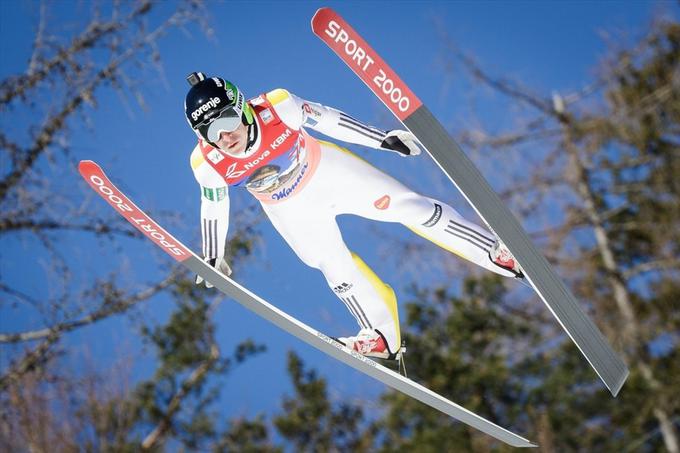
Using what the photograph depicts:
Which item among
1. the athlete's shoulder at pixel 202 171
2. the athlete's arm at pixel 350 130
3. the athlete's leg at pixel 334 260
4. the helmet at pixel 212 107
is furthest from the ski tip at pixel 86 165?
the athlete's arm at pixel 350 130

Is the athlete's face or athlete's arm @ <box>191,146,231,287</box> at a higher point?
the athlete's face

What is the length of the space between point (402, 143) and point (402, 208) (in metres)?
0.29

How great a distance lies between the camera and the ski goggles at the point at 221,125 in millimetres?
3576

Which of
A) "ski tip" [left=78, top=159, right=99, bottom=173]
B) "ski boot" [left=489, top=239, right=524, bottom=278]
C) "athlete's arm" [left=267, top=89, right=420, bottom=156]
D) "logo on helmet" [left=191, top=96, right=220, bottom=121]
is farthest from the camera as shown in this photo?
"ski tip" [left=78, top=159, right=99, bottom=173]

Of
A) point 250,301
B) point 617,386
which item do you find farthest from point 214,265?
point 617,386

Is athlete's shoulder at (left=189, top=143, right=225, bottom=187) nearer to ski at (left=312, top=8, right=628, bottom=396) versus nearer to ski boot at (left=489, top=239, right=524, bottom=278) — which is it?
ski at (left=312, top=8, right=628, bottom=396)

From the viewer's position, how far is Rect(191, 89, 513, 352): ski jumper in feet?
12.3

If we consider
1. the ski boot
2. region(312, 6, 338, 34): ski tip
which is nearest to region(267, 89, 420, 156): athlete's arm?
region(312, 6, 338, 34): ski tip

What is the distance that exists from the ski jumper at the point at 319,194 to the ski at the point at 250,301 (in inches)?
5.1

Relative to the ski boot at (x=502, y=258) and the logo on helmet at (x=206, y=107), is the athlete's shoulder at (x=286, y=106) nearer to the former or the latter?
the logo on helmet at (x=206, y=107)

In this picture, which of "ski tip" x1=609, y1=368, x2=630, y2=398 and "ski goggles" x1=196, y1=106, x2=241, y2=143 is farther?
"ski tip" x1=609, y1=368, x2=630, y2=398

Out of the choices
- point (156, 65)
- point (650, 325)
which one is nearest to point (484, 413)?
point (650, 325)

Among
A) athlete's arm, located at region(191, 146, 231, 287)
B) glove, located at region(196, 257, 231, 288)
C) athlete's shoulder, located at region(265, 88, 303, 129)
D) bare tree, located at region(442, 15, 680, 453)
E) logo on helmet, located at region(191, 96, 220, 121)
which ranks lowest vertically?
glove, located at region(196, 257, 231, 288)

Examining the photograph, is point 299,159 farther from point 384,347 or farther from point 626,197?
point 626,197
